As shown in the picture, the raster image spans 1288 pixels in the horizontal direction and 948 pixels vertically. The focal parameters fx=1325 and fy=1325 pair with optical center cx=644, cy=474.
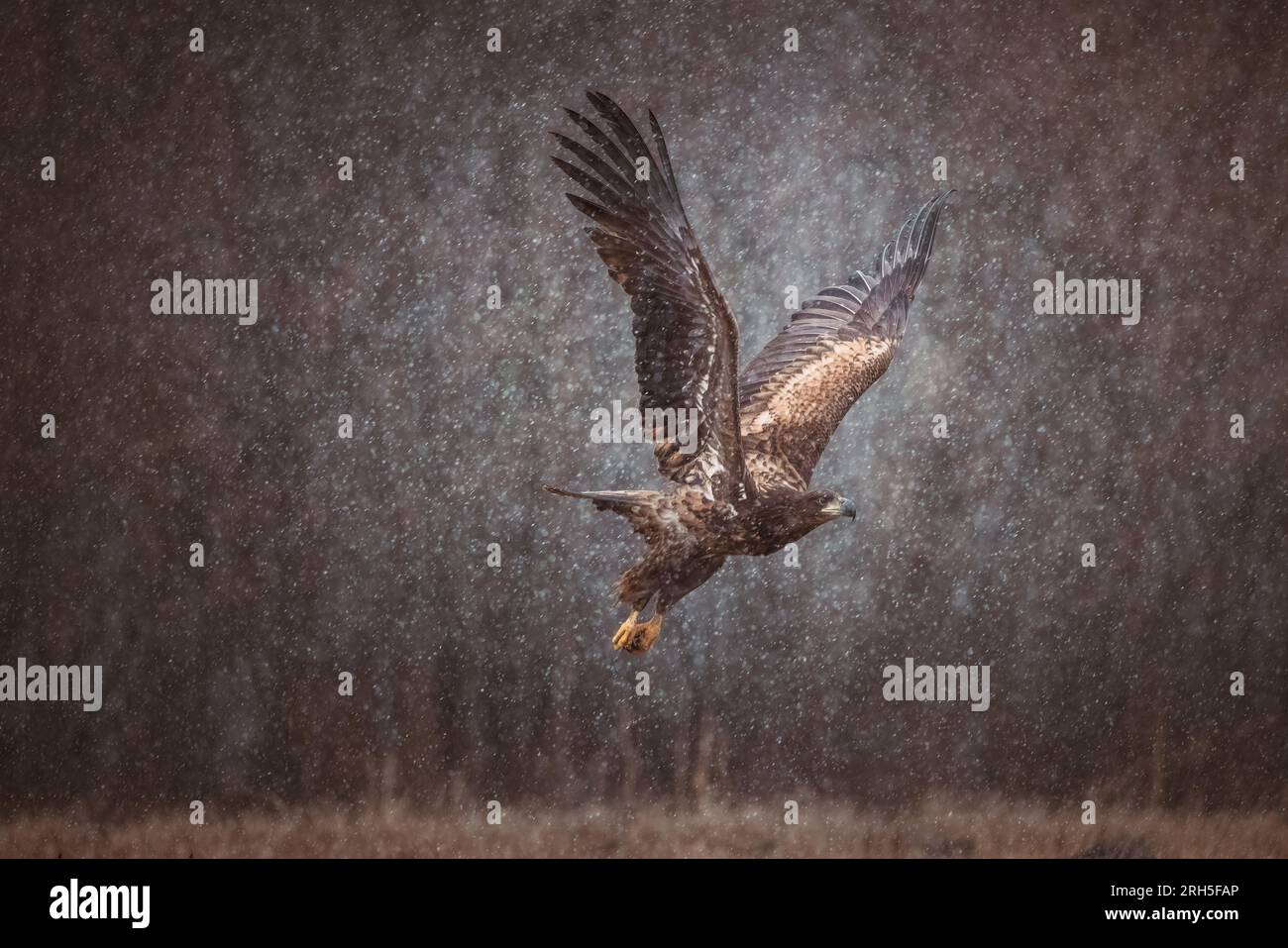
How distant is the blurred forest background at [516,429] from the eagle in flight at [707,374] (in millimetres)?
131

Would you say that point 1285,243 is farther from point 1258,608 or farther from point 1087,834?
point 1087,834

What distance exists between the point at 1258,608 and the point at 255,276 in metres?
2.94

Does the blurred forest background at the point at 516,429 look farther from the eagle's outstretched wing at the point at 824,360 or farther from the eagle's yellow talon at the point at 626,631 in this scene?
the eagle's yellow talon at the point at 626,631

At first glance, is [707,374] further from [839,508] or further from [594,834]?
[594,834]

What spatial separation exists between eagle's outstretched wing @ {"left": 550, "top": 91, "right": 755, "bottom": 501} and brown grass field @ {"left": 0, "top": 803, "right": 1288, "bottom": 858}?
3.44 feet

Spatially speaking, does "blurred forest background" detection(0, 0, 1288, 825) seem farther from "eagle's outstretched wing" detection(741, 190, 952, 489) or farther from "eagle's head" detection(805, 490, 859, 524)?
"eagle's head" detection(805, 490, 859, 524)

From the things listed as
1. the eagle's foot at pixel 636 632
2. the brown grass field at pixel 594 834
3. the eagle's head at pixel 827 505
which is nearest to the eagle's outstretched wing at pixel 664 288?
the eagle's head at pixel 827 505

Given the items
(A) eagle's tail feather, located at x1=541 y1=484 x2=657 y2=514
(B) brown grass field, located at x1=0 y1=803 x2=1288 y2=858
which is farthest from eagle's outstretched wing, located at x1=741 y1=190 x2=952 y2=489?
(B) brown grass field, located at x1=0 y1=803 x2=1288 y2=858

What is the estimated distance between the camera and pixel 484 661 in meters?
3.62

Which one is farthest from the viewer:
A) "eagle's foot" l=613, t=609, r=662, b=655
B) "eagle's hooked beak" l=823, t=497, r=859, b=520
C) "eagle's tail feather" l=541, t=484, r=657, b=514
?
"eagle's foot" l=613, t=609, r=662, b=655

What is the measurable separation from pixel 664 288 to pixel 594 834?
5.09 ft

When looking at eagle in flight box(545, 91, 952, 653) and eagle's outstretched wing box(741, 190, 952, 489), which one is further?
eagle's outstretched wing box(741, 190, 952, 489)

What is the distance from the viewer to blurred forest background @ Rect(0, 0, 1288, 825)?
362 cm

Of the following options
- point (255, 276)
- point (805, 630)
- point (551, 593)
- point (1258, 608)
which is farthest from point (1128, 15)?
point (255, 276)
